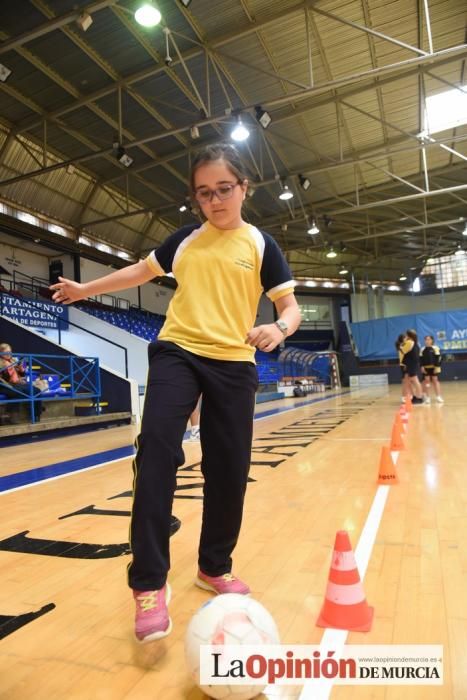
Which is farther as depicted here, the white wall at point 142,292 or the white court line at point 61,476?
the white wall at point 142,292

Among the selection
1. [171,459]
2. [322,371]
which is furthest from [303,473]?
[322,371]

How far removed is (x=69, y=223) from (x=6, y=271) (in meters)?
3.02

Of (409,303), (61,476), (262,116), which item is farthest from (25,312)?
(409,303)

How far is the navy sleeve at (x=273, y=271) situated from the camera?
165 cm

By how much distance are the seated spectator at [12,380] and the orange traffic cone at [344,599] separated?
23.2ft

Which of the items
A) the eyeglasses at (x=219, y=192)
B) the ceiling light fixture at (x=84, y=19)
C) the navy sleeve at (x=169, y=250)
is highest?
the ceiling light fixture at (x=84, y=19)

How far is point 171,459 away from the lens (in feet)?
4.61

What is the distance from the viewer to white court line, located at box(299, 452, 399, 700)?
114 centimetres

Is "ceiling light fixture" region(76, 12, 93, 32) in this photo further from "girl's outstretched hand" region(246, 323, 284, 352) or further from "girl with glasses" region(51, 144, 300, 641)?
"girl's outstretched hand" region(246, 323, 284, 352)

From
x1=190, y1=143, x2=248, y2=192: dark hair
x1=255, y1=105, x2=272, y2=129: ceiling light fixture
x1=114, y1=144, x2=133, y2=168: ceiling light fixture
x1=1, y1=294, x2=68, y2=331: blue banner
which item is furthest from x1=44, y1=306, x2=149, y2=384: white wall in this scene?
x1=190, y1=143, x2=248, y2=192: dark hair

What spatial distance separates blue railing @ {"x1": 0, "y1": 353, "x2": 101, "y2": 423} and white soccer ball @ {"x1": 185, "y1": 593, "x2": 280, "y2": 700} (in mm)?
6994

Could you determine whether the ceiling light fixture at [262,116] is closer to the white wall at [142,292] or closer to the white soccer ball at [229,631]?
the white soccer ball at [229,631]

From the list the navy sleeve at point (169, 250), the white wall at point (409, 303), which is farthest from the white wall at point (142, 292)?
the navy sleeve at point (169, 250)

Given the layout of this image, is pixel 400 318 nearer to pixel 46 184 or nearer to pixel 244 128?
pixel 244 128
